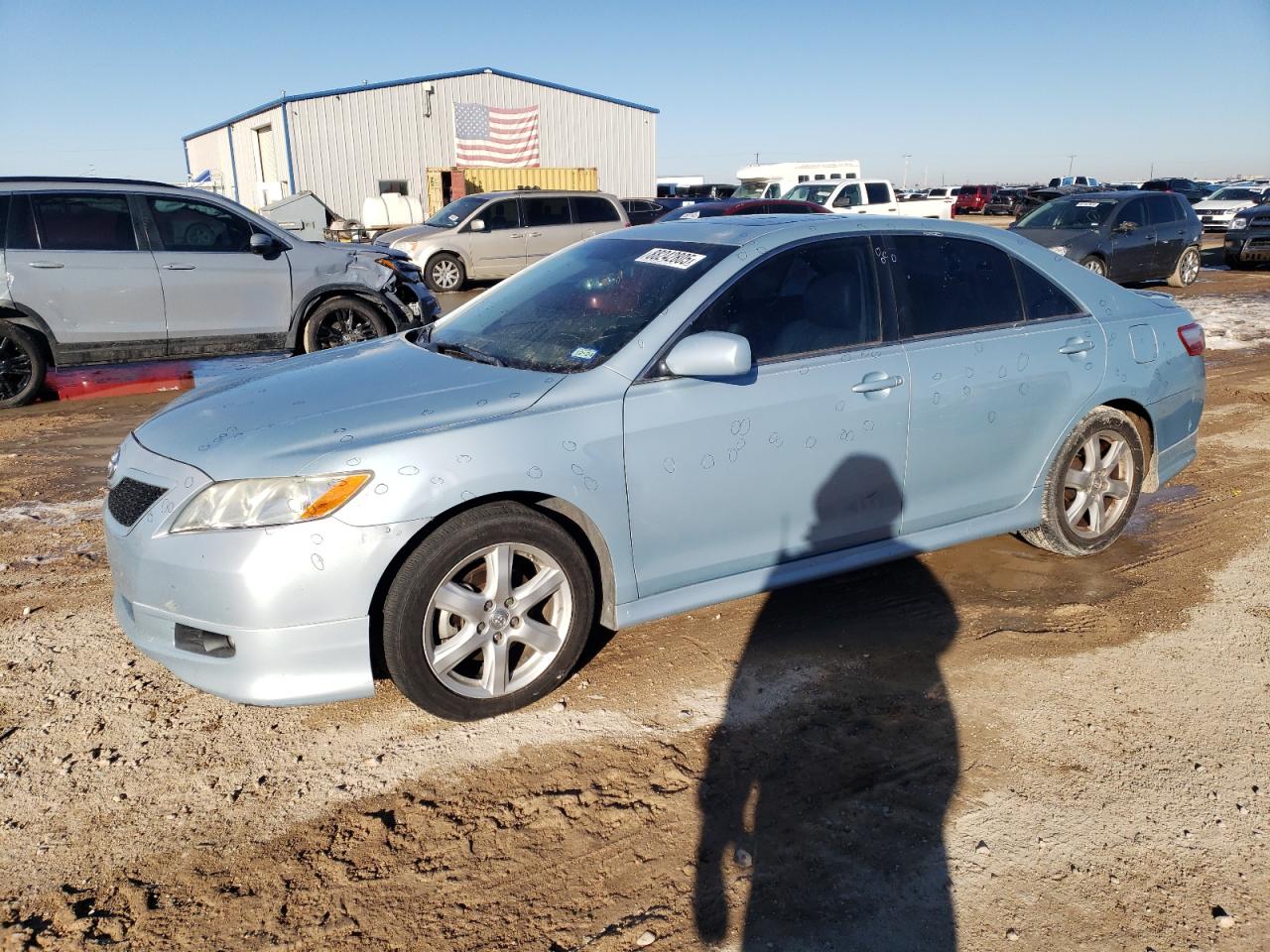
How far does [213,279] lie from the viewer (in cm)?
873

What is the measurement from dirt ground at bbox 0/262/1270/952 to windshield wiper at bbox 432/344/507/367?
1.25 metres

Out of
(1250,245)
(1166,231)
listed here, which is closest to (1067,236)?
(1166,231)

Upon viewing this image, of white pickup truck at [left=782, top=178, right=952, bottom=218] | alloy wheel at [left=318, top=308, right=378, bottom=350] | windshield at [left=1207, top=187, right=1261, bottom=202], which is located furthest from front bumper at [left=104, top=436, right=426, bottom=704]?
windshield at [left=1207, top=187, right=1261, bottom=202]

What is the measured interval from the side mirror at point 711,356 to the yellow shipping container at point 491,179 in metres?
29.5

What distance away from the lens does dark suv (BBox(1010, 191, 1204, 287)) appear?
611 inches

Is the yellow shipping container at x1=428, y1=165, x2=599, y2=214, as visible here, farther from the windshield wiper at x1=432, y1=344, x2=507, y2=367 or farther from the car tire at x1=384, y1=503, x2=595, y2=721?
the car tire at x1=384, y1=503, x2=595, y2=721

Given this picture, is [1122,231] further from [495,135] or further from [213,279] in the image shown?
[495,135]

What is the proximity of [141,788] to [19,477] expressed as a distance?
406cm

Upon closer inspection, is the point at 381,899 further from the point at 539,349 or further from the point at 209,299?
the point at 209,299

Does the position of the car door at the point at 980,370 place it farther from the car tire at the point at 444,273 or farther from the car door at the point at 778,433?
the car tire at the point at 444,273

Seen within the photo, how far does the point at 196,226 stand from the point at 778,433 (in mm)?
7150

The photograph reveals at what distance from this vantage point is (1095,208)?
52.6 feet

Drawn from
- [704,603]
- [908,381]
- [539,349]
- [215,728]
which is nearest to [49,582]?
[215,728]

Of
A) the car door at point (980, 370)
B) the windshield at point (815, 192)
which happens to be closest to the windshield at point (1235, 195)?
the windshield at point (815, 192)
